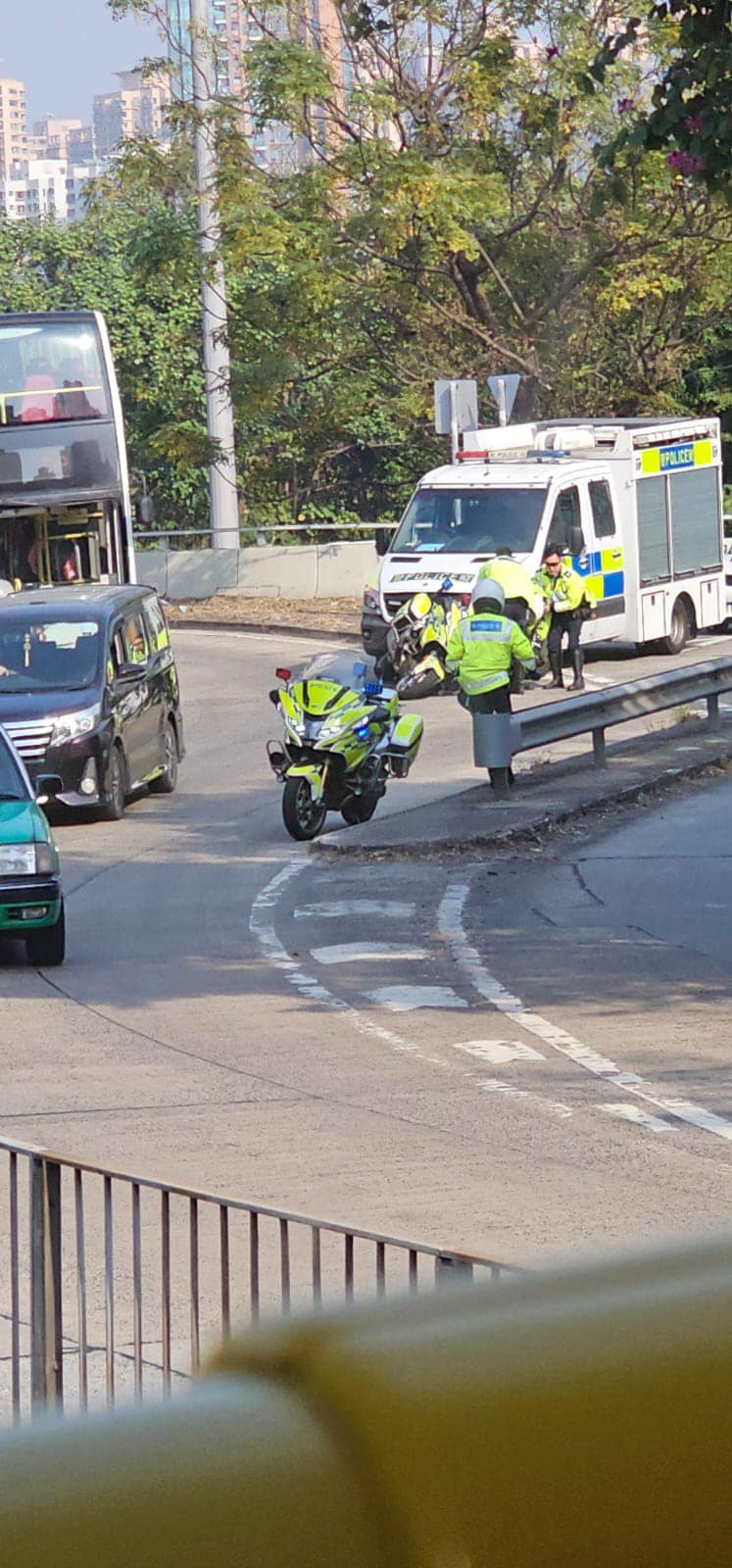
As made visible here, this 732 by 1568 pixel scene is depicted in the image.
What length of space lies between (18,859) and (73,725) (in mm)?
5284

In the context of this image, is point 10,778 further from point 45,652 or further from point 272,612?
point 272,612

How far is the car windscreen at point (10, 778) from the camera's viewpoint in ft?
42.5

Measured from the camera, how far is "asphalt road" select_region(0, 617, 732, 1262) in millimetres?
7711

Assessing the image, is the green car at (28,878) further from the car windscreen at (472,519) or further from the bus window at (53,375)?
the bus window at (53,375)

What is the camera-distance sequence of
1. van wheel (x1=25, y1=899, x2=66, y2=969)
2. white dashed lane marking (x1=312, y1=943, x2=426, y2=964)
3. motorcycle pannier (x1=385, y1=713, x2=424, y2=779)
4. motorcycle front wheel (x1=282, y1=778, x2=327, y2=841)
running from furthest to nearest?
1. motorcycle pannier (x1=385, y1=713, x2=424, y2=779)
2. motorcycle front wheel (x1=282, y1=778, x2=327, y2=841)
3. van wheel (x1=25, y1=899, x2=66, y2=969)
4. white dashed lane marking (x1=312, y1=943, x2=426, y2=964)

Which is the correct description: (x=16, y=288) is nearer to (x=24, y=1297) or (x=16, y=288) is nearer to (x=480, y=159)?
(x=480, y=159)

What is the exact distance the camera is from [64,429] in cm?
2739

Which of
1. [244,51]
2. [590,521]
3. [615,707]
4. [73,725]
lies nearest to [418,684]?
[590,521]

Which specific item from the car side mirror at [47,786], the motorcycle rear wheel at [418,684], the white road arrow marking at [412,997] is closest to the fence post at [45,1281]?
the white road arrow marking at [412,997]

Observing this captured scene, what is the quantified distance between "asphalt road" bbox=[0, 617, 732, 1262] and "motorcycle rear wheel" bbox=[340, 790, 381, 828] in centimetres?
62

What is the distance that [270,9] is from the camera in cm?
3438

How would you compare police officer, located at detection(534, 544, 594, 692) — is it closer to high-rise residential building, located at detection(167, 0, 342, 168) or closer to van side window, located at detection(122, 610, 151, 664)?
van side window, located at detection(122, 610, 151, 664)

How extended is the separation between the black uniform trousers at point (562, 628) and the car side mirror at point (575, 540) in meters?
1.29

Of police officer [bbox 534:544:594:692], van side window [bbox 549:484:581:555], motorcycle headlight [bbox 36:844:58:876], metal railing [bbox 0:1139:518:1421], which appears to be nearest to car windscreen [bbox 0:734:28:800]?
motorcycle headlight [bbox 36:844:58:876]
